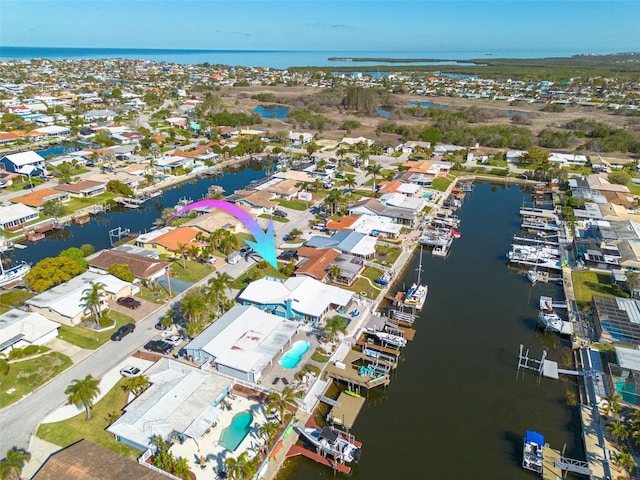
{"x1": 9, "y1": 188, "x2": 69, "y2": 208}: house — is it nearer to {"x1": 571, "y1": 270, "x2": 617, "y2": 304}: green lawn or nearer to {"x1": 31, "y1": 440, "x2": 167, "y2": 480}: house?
{"x1": 31, "y1": 440, "x2": 167, "y2": 480}: house

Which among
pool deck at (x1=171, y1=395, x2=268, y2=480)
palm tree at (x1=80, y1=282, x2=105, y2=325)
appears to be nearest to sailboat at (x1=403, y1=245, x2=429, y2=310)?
pool deck at (x1=171, y1=395, x2=268, y2=480)

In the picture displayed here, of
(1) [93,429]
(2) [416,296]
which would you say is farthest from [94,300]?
(2) [416,296]

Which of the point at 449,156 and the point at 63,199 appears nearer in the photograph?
the point at 63,199

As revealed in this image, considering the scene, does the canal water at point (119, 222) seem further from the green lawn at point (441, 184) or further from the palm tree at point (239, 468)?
the palm tree at point (239, 468)

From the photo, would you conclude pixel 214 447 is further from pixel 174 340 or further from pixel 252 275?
pixel 252 275

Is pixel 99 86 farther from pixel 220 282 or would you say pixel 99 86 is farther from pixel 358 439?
pixel 358 439

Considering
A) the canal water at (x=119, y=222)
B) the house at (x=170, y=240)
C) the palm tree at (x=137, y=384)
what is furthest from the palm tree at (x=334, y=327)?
the canal water at (x=119, y=222)

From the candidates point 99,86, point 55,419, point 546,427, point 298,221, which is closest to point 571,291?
point 546,427
